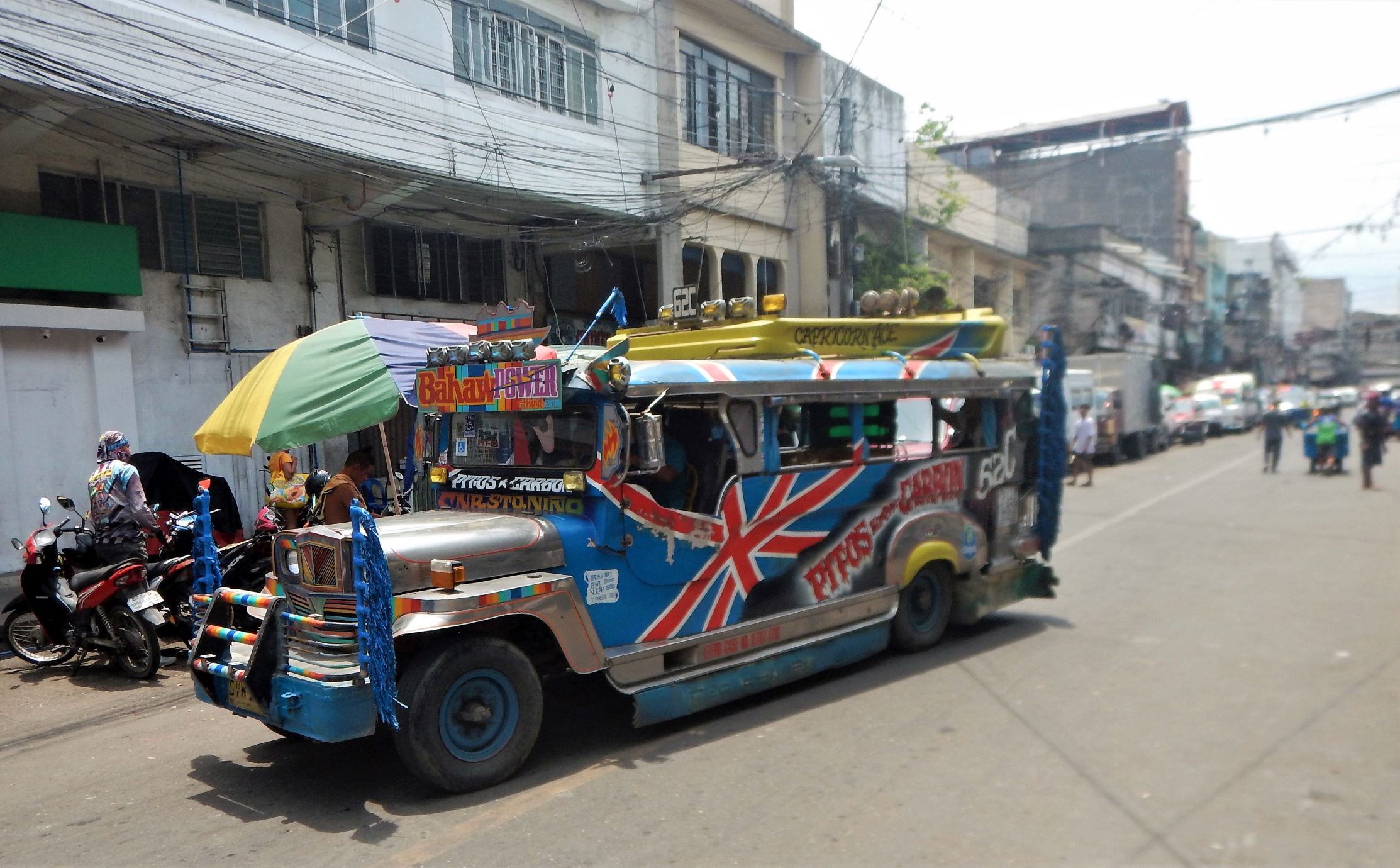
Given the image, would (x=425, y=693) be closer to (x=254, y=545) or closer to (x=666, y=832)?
(x=666, y=832)

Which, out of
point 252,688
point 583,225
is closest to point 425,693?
point 252,688

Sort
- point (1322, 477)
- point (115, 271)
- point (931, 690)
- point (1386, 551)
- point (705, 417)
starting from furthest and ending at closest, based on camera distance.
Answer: point (1322, 477), point (1386, 551), point (115, 271), point (931, 690), point (705, 417)

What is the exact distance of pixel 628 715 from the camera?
5.95 m

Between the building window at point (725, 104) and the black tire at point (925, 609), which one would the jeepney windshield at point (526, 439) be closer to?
the black tire at point (925, 609)

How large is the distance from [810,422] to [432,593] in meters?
3.18

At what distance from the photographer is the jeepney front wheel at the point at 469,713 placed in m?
4.48

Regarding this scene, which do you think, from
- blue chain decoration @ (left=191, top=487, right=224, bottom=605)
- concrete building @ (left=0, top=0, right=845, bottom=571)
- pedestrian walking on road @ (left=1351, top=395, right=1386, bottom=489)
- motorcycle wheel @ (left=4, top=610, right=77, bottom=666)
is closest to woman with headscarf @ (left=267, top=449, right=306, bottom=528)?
motorcycle wheel @ (left=4, top=610, right=77, bottom=666)

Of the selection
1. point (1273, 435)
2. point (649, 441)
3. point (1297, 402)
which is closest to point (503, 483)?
point (649, 441)

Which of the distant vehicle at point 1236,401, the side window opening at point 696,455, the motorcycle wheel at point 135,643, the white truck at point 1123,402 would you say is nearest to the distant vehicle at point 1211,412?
the distant vehicle at point 1236,401

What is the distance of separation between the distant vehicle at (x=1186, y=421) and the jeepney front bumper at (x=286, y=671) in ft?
113

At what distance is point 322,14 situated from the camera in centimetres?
1148

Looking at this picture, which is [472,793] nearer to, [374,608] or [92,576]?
[374,608]

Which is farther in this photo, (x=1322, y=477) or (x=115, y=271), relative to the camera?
(x=1322, y=477)

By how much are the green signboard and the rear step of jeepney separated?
6513 millimetres
